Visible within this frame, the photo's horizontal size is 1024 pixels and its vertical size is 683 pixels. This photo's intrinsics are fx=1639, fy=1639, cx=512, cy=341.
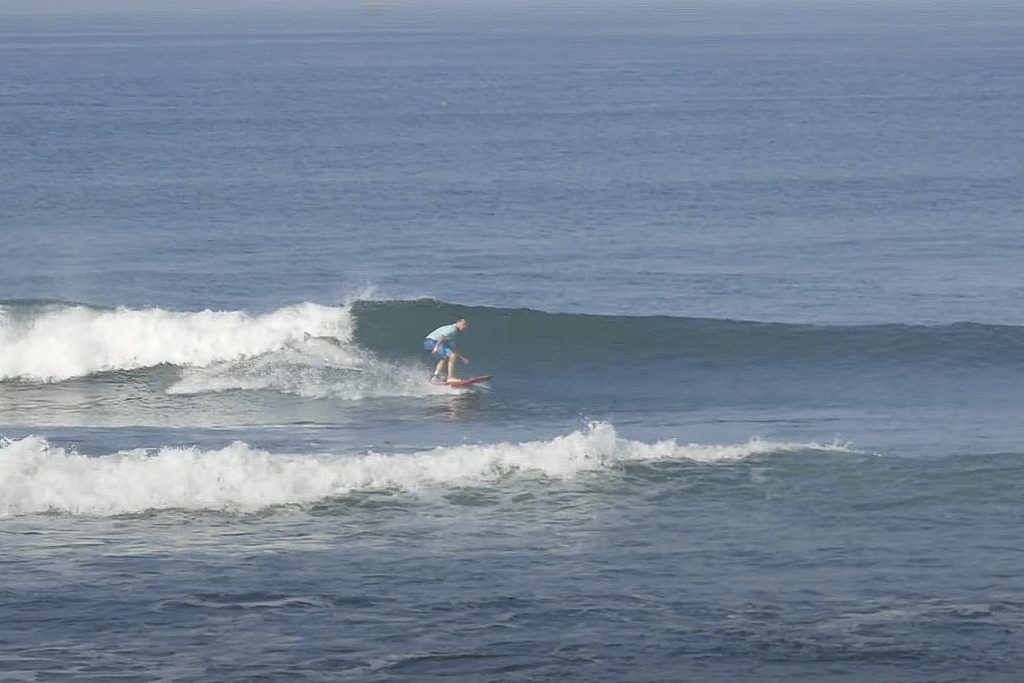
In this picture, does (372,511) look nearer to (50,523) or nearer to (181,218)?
(50,523)

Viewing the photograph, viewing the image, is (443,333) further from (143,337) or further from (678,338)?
(143,337)

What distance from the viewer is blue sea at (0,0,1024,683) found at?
14992mm

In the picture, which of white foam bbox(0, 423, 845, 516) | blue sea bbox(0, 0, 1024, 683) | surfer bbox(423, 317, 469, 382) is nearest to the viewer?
blue sea bbox(0, 0, 1024, 683)

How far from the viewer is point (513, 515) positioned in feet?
61.6

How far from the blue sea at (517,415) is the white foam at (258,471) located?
5 centimetres

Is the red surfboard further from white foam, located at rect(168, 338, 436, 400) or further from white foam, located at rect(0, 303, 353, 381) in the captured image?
white foam, located at rect(0, 303, 353, 381)

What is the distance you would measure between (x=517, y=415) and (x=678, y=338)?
590 centimetres

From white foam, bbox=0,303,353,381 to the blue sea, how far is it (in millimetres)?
78

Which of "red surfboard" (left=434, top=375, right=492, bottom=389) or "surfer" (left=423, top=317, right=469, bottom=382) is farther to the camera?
"red surfboard" (left=434, top=375, right=492, bottom=389)

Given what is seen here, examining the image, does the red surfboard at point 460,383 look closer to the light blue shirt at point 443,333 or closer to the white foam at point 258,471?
the light blue shirt at point 443,333

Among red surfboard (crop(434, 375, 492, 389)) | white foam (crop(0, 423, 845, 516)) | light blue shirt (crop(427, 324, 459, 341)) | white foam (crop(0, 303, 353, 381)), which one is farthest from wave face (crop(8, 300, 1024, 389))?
white foam (crop(0, 423, 845, 516))

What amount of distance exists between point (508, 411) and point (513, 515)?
7257 mm

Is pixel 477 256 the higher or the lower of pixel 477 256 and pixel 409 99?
the lower

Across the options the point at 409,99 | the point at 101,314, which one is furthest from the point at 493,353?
the point at 409,99
